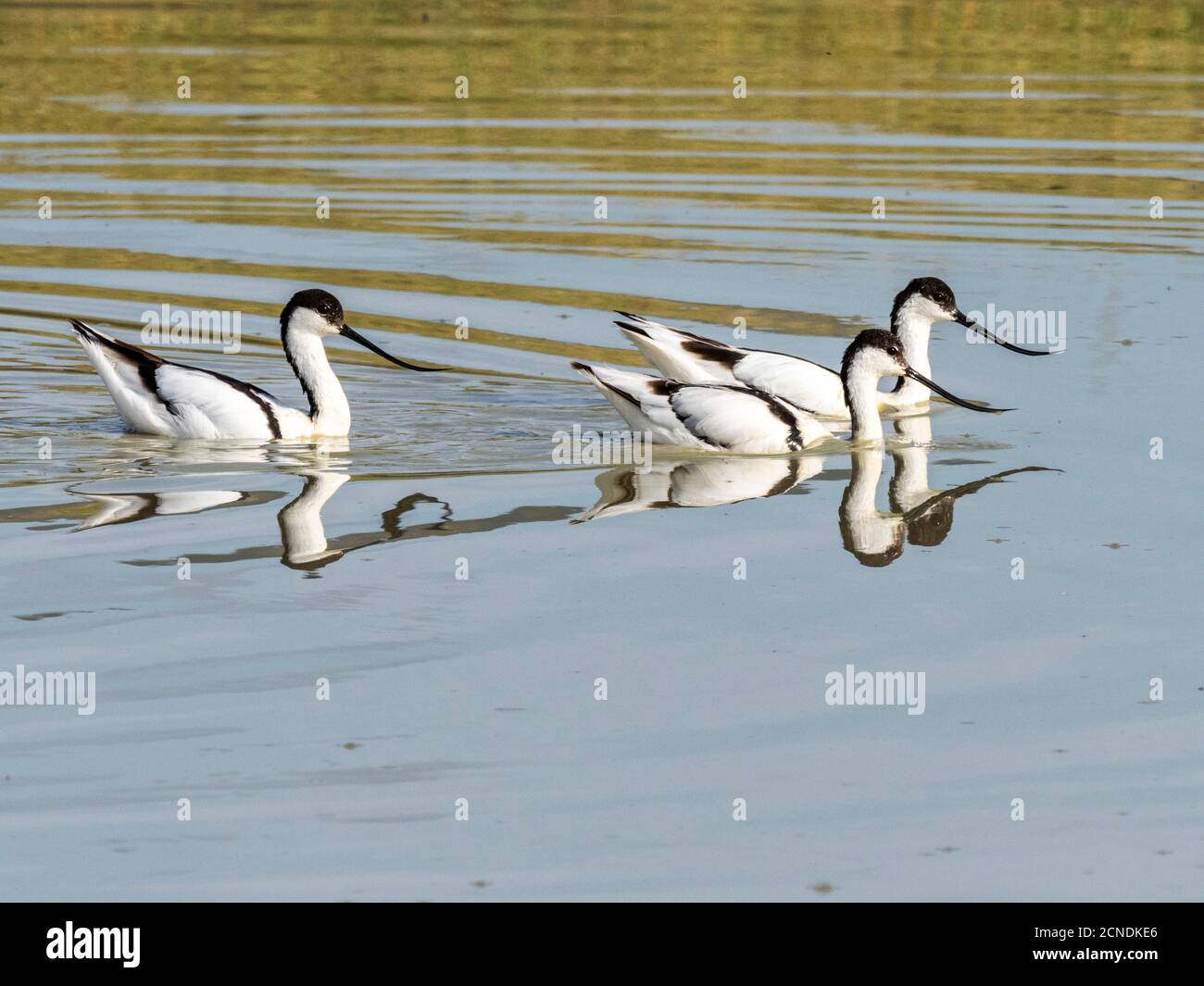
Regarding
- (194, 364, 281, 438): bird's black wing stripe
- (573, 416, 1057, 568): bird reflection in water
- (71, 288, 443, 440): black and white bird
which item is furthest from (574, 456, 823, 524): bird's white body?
(194, 364, 281, 438): bird's black wing stripe

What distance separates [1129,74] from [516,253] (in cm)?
1340

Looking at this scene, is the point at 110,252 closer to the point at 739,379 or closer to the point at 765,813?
the point at 739,379

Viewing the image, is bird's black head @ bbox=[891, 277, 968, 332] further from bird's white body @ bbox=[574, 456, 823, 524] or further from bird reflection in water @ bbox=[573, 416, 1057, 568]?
bird's white body @ bbox=[574, 456, 823, 524]

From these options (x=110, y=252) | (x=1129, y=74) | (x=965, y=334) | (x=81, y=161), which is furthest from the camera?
(x=1129, y=74)

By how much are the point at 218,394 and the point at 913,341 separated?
462cm

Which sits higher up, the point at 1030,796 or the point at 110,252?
the point at 110,252

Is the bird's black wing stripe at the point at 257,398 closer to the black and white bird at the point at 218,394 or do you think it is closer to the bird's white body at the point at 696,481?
the black and white bird at the point at 218,394

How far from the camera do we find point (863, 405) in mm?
12383

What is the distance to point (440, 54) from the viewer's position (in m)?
28.6

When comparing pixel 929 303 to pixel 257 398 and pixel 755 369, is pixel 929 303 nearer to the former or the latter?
pixel 755 369

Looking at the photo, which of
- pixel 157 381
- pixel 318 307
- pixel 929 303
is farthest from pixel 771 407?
pixel 157 381

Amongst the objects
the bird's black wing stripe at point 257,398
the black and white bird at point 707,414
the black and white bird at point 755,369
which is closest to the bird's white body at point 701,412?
the black and white bird at point 707,414

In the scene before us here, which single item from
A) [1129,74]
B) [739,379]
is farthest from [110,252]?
[1129,74]

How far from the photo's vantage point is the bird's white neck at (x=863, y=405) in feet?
40.5
